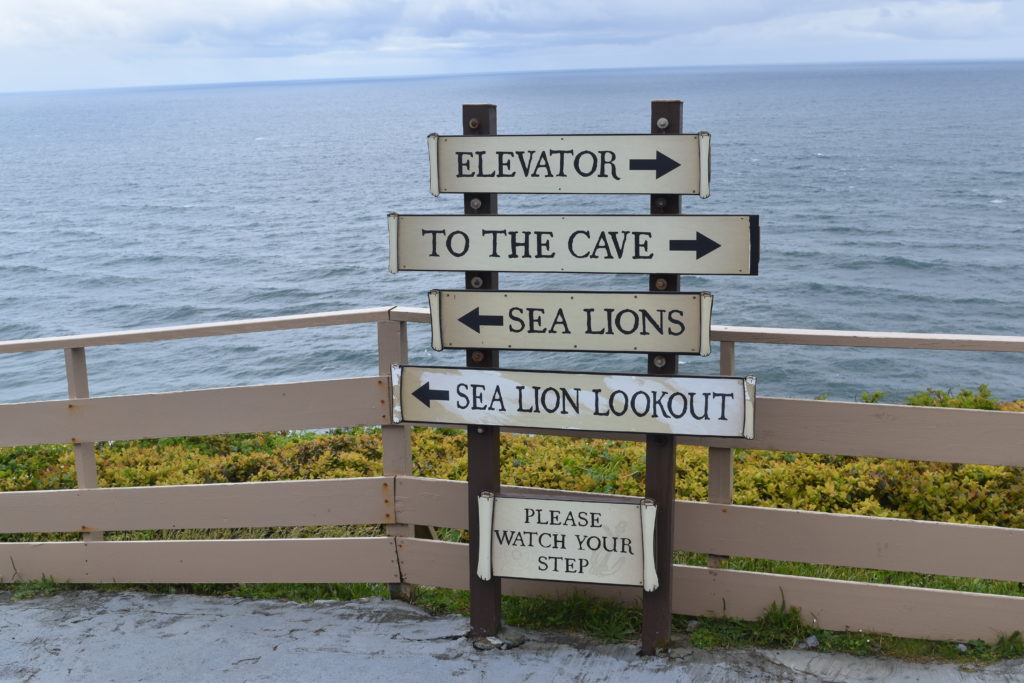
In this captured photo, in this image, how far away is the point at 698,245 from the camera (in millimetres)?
4102

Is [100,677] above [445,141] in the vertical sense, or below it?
below

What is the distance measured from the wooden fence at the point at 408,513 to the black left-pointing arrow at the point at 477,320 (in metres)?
0.35

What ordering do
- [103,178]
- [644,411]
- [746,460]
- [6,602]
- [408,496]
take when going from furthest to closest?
[103,178] → [746,460] → [6,602] → [408,496] → [644,411]

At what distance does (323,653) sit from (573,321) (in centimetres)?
185

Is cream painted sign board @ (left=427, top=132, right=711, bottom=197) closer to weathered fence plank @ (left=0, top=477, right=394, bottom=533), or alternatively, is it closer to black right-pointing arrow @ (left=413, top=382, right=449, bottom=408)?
black right-pointing arrow @ (left=413, top=382, right=449, bottom=408)

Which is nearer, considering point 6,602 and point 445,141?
point 445,141

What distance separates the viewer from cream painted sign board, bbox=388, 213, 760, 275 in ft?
13.4

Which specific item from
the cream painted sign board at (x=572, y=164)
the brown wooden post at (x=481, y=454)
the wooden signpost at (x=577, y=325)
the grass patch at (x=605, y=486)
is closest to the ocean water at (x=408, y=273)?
the grass patch at (x=605, y=486)

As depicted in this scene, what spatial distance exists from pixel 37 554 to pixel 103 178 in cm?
10384

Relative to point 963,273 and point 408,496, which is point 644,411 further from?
point 963,273

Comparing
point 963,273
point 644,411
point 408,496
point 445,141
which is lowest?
point 963,273

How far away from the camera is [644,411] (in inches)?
168

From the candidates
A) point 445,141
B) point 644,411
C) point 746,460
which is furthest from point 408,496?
point 746,460

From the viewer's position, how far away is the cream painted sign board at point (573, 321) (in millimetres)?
4168
